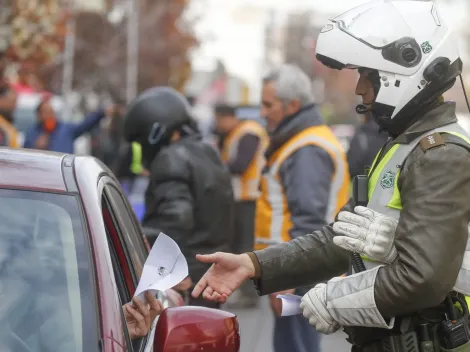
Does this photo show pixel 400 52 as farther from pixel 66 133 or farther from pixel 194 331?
pixel 66 133

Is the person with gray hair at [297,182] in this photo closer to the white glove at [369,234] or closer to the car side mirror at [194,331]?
the white glove at [369,234]

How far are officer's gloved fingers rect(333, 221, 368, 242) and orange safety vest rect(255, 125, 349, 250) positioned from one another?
2.69m

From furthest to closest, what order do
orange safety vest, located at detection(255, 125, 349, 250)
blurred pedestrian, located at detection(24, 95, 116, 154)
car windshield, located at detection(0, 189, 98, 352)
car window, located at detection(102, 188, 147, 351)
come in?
1. blurred pedestrian, located at detection(24, 95, 116, 154)
2. orange safety vest, located at detection(255, 125, 349, 250)
3. car window, located at detection(102, 188, 147, 351)
4. car windshield, located at detection(0, 189, 98, 352)

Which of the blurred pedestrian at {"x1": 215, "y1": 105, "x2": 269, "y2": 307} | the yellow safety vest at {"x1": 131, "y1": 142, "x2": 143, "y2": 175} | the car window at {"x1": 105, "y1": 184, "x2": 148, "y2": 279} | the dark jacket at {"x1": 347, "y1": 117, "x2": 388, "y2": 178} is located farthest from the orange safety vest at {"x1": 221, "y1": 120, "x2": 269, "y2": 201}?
the car window at {"x1": 105, "y1": 184, "x2": 148, "y2": 279}

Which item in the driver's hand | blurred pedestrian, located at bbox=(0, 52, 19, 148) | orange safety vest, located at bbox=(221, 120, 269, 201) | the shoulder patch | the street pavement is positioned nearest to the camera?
the shoulder patch

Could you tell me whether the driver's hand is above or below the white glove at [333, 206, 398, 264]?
below

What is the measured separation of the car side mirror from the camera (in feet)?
10.1

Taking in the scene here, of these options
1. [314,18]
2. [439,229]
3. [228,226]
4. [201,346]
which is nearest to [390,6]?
[439,229]

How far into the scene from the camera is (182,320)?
10.3 feet

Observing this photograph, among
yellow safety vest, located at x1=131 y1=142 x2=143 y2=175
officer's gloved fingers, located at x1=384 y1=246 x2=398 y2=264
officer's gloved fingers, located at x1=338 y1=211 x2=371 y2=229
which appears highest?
officer's gloved fingers, located at x1=338 y1=211 x2=371 y2=229

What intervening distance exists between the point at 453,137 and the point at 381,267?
1.39 feet

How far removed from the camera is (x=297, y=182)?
6.11 meters

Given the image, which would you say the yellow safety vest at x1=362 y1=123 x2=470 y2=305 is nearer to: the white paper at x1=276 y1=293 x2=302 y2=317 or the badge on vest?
the badge on vest

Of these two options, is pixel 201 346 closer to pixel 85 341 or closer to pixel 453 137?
pixel 85 341
